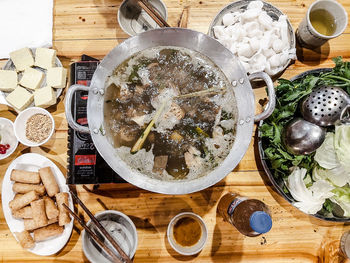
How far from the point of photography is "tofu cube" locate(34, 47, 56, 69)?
5.99ft

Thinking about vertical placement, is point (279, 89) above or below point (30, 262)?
above

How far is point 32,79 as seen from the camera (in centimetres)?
183

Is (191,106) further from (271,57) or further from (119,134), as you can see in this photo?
(271,57)

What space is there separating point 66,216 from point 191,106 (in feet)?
3.18

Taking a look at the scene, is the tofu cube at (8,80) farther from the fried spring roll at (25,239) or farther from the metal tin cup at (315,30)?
the metal tin cup at (315,30)

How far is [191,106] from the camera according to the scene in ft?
5.12

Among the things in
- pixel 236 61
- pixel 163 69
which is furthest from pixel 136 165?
pixel 236 61

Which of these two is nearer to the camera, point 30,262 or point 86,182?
point 86,182

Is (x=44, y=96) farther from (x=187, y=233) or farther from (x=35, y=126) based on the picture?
(x=187, y=233)

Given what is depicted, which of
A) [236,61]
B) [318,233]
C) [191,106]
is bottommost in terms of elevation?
[318,233]

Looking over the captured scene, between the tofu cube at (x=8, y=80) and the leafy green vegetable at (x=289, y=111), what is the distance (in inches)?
59.7

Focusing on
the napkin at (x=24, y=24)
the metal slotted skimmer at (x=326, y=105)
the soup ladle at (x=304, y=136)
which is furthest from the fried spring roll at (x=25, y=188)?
the metal slotted skimmer at (x=326, y=105)

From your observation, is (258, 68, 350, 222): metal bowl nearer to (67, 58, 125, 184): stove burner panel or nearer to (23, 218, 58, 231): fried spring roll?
(67, 58, 125, 184): stove burner panel

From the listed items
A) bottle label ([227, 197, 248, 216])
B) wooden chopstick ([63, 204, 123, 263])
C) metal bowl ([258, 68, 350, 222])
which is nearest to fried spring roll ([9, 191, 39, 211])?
wooden chopstick ([63, 204, 123, 263])
